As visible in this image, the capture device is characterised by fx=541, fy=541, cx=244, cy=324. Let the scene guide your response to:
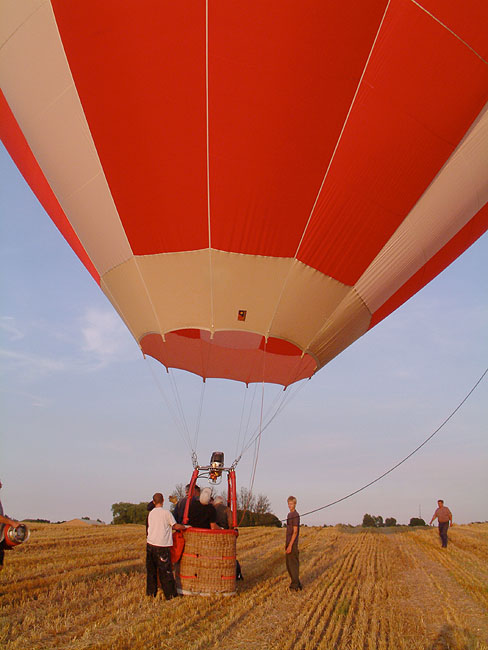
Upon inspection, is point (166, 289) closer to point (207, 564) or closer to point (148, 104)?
point (148, 104)

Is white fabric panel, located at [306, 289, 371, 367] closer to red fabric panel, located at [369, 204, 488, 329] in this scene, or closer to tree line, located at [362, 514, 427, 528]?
red fabric panel, located at [369, 204, 488, 329]

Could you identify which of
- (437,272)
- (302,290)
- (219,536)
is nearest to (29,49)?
(302,290)

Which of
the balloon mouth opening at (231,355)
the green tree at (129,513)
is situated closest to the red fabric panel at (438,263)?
the balloon mouth opening at (231,355)

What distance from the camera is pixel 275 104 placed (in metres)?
6.31

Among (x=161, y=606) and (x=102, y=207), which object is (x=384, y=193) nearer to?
(x=102, y=207)

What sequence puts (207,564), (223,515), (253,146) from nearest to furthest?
(207,564) → (253,146) → (223,515)

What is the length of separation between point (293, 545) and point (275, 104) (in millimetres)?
5359

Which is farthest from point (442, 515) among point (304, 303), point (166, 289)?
point (166, 289)

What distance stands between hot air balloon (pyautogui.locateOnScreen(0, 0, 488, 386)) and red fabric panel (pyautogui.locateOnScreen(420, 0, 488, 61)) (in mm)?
15

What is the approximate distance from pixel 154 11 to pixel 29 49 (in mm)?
1880

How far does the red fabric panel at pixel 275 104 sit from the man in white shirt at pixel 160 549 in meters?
3.41

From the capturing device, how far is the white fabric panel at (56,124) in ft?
21.5

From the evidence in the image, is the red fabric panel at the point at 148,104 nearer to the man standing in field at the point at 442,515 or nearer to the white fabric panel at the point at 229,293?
the white fabric panel at the point at 229,293

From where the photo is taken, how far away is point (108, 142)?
22.3ft
